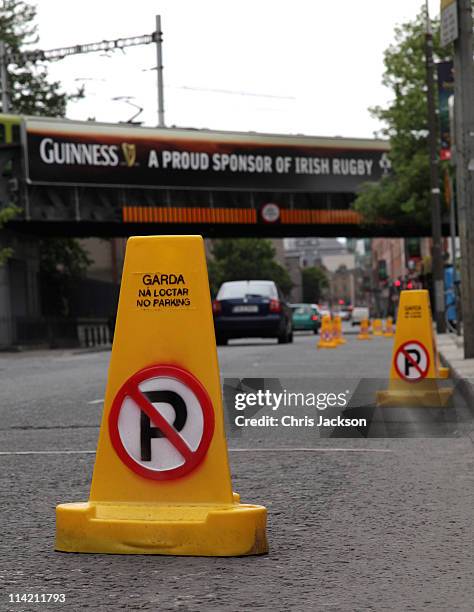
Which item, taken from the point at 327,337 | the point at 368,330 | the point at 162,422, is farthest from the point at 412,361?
the point at 368,330

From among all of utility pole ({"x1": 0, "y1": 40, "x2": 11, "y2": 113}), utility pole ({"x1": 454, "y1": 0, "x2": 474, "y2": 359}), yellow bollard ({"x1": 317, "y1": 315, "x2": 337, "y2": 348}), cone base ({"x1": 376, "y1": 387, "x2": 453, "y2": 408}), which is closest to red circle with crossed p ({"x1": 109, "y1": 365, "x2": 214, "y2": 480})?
cone base ({"x1": 376, "y1": 387, "x2": 453, "y2": 408})

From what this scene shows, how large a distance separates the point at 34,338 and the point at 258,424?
31.3m

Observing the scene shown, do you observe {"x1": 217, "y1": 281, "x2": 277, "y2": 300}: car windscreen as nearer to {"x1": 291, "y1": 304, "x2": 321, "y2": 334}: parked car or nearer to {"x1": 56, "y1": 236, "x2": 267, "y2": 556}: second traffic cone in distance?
{"x1": 291, "y1": 304, "x2": 321, "y2": 334}: parked car

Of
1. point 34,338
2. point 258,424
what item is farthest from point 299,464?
point 34,338

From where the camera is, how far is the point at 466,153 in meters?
15.9

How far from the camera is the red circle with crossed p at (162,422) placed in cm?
454

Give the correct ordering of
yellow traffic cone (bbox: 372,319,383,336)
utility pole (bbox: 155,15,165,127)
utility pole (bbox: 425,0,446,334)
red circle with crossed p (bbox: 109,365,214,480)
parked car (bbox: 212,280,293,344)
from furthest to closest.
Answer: utility pole (bbox: 155,15,165,127) < yellow traffic cone (bbox: 372,319,383,336) < utility pole (bbox: 425,0,446,334) < parked car (bbox: 212,280,293,344) < red circle with crossed p (bbox: 109,365,214,480)

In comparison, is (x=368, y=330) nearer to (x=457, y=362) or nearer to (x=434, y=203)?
(x=434, y=203)

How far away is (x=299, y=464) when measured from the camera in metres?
7.18

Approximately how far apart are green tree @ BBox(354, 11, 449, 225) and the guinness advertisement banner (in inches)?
89.9

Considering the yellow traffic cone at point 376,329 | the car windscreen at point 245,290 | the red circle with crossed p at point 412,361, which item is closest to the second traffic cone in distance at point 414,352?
the red circle with crossed p at point 412,361

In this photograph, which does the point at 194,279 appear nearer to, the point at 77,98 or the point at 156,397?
the point at 156,397

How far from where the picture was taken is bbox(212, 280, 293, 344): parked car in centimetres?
2883

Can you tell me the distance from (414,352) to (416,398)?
458 mm
